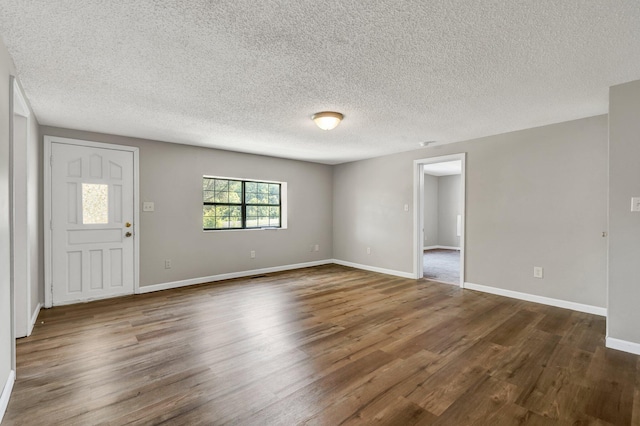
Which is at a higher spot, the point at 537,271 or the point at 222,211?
the point at 222,211

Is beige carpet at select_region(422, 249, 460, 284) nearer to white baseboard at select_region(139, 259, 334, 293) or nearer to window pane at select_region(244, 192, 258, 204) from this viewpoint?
white baseboard at select_region(139, 259, 334, 293)

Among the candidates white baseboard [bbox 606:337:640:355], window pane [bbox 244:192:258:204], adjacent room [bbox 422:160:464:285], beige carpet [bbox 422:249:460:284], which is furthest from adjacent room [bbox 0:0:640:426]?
adjacent room [bbox 422:160:464:285]

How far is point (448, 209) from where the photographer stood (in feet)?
31.8

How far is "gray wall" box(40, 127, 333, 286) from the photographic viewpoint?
4531 mm

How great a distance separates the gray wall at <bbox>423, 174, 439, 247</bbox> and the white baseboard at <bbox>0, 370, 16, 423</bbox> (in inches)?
362

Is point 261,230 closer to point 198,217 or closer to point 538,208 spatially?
point 198,217

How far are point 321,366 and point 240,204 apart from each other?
3925 millimetres

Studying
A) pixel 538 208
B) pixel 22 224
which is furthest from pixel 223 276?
pixel 538 208

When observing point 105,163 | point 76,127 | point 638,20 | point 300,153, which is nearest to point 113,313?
point 105,163

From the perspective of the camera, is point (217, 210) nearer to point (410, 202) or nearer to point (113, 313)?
point (113, 313)

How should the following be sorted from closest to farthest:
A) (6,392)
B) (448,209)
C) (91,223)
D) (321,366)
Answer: (6,392), (321,366), (91,223), (448,209)

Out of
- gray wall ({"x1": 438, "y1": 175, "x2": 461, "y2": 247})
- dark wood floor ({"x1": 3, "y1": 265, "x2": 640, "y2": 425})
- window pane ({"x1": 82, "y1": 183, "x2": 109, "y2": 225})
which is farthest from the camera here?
gray wall ({"x1": 438, "y1": 175, "x2": 461, "y2": 247})

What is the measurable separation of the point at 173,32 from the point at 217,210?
3799mm

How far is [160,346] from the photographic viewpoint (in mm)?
2660
